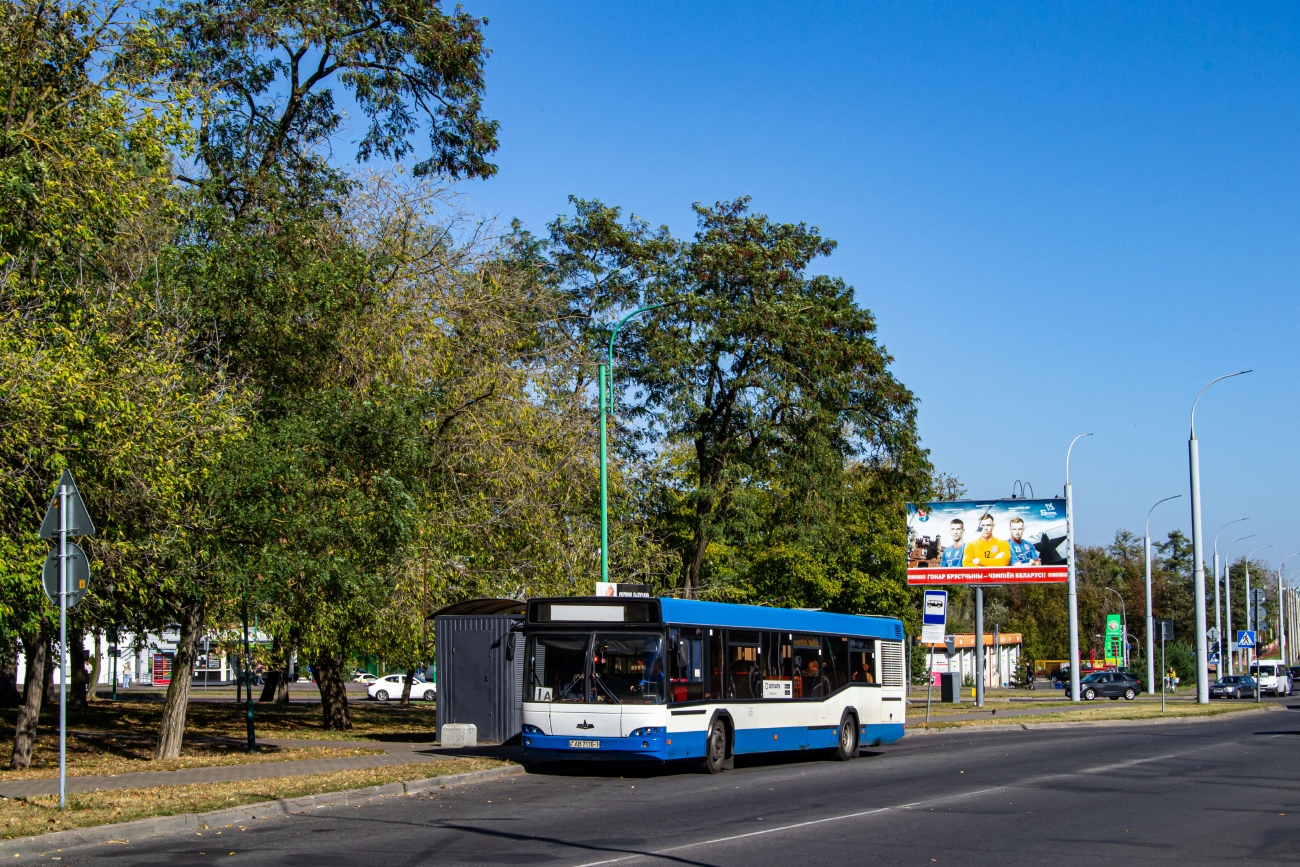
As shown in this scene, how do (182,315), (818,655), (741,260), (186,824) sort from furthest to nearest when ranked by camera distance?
1. (741,260)
2. (818,655)
3. (182,315)
4. (186,824)

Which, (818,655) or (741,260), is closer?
(818,655)

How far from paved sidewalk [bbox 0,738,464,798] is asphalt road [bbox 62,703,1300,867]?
8.07 feet

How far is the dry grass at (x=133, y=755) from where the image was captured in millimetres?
18312

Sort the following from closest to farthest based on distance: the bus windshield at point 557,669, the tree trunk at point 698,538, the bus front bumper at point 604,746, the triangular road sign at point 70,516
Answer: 1. the triangular road sign at point 70,516
2. the bus front bumper at point 604,746
3. the bus windshield at point 557,669
4. the tree trunk at point 698,538

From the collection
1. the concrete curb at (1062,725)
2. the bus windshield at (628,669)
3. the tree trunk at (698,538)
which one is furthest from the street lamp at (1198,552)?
the bus windshield at (628,669)

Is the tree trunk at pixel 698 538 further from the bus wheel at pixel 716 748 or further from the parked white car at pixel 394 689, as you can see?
the parked white car at pixel 394 689

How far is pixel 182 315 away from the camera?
1833 centimetres

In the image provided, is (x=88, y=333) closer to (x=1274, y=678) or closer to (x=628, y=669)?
(x=628, y=669)

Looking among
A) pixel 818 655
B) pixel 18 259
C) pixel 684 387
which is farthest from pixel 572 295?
pixel 18 259

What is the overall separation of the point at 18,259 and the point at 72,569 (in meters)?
4.42

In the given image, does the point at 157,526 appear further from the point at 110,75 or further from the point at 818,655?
the point at 818,655

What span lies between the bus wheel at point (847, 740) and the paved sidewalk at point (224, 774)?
22.5 feet

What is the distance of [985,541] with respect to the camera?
45.5 meters

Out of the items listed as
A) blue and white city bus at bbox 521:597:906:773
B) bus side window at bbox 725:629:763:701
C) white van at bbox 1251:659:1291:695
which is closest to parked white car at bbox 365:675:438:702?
white van at bbox 1251:659:1291:695
